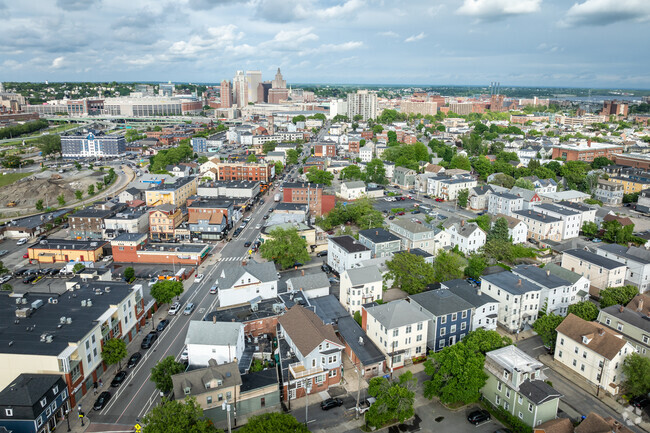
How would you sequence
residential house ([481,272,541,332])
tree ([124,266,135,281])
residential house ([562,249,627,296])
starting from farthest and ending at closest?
tree ([124,266,135,281]) < residential house ([562,249,627,296]) < residential house ([481,272,541,332])

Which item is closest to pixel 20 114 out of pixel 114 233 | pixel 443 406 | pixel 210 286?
pixel 114 233

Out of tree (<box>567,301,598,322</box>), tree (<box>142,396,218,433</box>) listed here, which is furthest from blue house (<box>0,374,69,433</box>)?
tree (<box>567,301,598,322</box>)

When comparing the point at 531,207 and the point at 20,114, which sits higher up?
the point at 20,114

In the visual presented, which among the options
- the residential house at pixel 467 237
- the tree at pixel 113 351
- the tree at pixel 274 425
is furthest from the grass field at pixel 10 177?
the tree at pixel 274 425

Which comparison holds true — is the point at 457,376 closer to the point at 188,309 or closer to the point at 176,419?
the point at 176,419

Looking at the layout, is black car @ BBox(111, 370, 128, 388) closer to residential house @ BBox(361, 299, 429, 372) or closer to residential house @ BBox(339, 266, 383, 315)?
residential house @ BBox(361, 299, 429, 372)

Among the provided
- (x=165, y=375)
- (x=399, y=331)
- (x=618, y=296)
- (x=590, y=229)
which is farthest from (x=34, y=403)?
(x=590, y=229)

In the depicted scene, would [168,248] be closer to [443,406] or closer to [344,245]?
[344,245]
